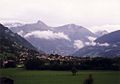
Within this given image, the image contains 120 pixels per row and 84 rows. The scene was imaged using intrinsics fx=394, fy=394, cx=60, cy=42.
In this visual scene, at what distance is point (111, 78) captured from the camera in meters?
65.8

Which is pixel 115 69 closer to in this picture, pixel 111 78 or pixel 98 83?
pixel 111 78

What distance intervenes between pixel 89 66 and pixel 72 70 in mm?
6967

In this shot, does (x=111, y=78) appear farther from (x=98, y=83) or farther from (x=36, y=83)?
(x=36, y=83)

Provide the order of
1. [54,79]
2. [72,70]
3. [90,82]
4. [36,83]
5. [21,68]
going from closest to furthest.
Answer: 1. [90,82]
2. [36,83]
3. [54,79]
4. [72,70]
5. [21,68]

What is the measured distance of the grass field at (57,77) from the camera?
61531 mm

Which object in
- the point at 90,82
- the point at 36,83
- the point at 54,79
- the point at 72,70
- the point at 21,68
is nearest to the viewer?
the point at 90,82

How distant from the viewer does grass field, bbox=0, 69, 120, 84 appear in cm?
6153

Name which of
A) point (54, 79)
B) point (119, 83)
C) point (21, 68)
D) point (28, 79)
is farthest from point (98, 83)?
point (21, 68)

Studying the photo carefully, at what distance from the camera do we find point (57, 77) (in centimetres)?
6656

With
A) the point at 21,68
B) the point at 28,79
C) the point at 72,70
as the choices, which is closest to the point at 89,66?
the point at 72,70

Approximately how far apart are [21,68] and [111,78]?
2112 centimetres

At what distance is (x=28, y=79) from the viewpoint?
64.2 m

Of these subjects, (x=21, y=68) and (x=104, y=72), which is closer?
(x=104, y=72)

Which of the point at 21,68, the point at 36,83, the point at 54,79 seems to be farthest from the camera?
the point at 21,68
